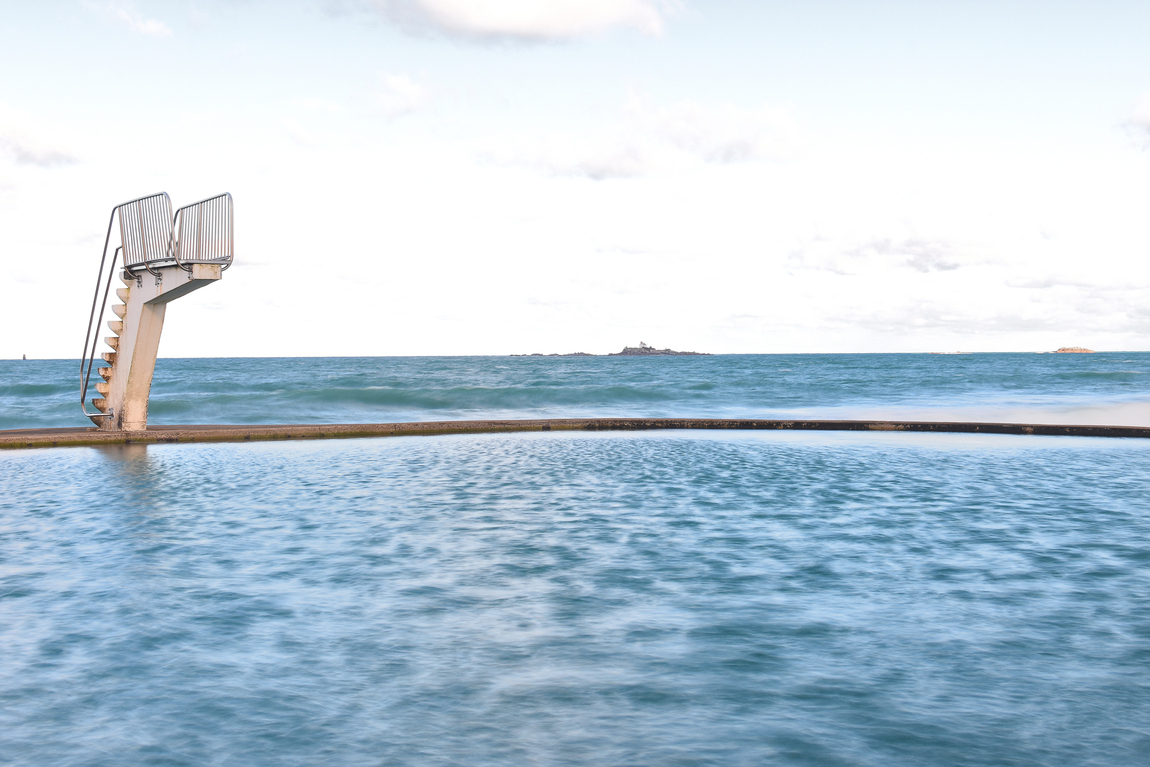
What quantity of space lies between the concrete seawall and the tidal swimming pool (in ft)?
23.3

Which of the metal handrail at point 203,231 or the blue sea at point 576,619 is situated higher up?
the metal handrail at point 203,231

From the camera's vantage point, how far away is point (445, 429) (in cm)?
1988

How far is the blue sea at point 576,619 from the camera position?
13.3 ft

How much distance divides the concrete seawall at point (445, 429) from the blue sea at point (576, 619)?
200 inches

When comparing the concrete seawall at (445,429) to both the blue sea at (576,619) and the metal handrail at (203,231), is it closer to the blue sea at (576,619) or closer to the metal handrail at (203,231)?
the metal handrail at (203,231)

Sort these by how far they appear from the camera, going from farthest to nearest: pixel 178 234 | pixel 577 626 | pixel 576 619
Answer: pixel 178 234 < pixel 576 619 < pixel 577 626

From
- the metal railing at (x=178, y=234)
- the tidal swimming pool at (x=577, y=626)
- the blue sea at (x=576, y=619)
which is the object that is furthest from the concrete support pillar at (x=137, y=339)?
the tidal swimming pool at (x=577, y=626)

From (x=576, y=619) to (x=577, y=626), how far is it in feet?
0.44

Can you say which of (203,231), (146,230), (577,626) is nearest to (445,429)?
(203,231)

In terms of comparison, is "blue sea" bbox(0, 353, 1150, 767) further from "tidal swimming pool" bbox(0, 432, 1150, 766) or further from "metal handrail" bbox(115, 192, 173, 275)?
"metal handrail" bbox(115, 192, 173, 275)

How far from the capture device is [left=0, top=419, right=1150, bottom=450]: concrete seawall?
686 inches

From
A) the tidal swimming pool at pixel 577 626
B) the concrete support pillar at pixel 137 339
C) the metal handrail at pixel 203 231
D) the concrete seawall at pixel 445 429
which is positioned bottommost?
the tidal swimming pool at pixel 577 626

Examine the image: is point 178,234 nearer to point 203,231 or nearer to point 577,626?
point 203,231

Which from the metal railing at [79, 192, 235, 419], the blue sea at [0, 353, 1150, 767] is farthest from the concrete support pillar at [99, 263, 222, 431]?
the blue sea at [0, 353, 1150, 767]
